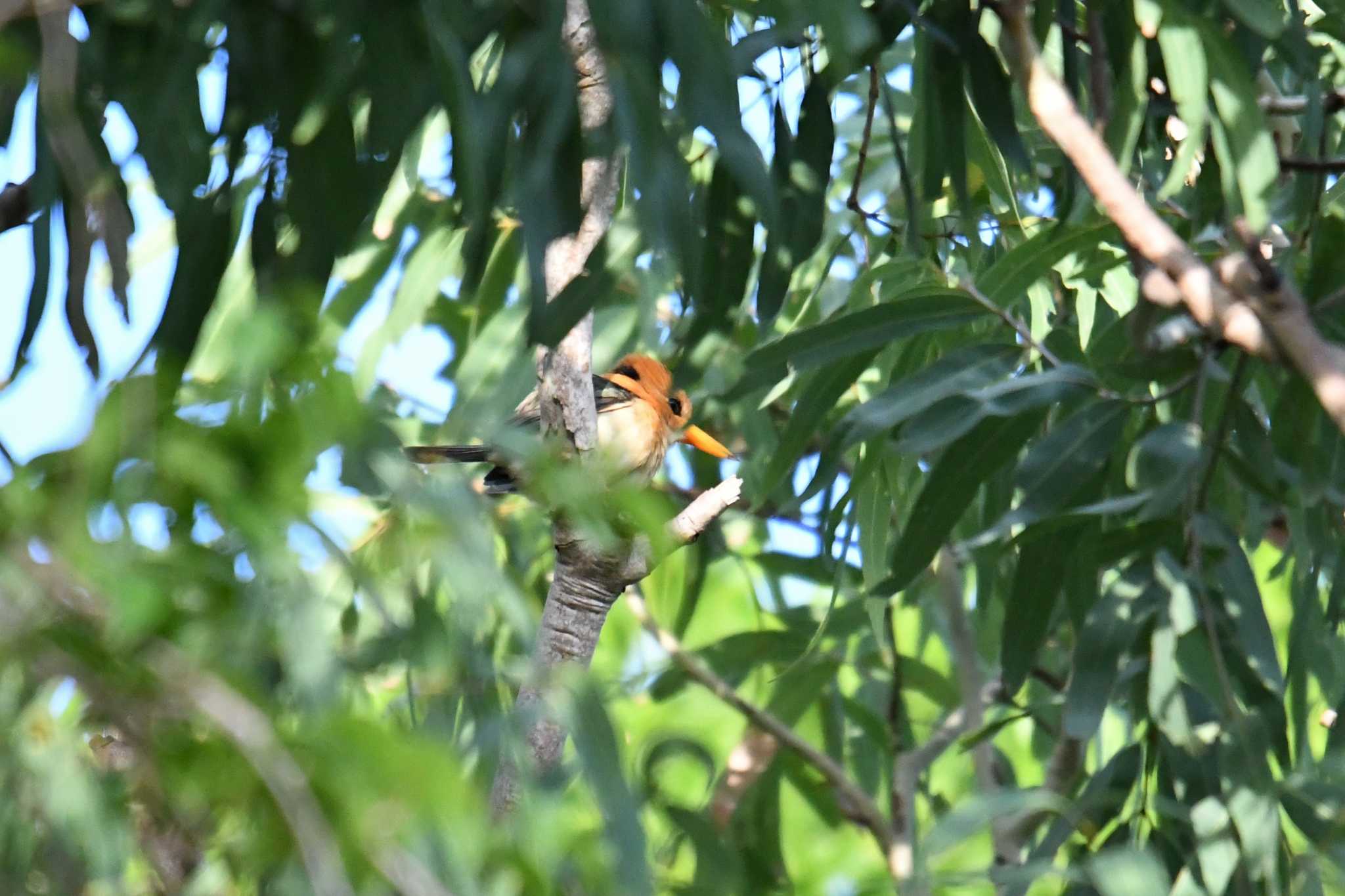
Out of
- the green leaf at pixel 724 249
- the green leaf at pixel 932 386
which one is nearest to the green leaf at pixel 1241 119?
the green leaf at pixel 932 386

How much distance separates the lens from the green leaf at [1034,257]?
1.78 metres

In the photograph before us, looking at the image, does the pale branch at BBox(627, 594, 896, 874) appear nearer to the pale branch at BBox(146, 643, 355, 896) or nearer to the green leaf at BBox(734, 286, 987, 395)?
the green leaf at BBox(734, 286, 987, 395)

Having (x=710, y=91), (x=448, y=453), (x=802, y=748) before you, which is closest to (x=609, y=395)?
(x=448, y=453)

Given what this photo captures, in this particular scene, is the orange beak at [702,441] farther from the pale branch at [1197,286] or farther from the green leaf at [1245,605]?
the pale branch at [1197,286]

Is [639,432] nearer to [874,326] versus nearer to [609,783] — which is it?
[874,326]

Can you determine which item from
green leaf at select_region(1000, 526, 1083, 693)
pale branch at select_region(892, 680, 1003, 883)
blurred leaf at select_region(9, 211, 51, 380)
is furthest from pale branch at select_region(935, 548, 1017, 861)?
blurred leaf at select_region(9, 211, 51, 380)

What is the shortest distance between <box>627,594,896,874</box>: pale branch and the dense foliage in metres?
0.41

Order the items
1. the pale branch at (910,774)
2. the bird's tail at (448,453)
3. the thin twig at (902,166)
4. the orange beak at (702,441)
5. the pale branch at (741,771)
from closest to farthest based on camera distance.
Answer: the thin twig at (902,166) < the bird's tail at (448,453) < the pale branch at (910,774) < the orange beak at (702,441) < the pale branch at (741,771)

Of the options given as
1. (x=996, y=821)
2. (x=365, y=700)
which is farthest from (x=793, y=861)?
(x=365, y=700)

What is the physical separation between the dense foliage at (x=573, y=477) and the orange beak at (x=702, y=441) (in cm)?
40

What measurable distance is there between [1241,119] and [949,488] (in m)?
0.46

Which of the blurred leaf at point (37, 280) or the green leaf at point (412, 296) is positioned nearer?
the blurred leaf at point (37, 280)

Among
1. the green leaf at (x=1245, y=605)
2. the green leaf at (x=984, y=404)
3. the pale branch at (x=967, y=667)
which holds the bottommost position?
the pale branch at (x=967, y=667)

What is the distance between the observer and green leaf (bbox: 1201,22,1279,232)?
1.49 m
